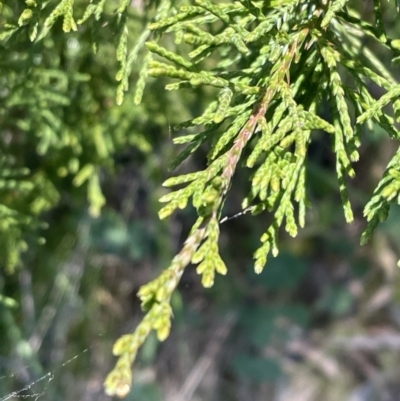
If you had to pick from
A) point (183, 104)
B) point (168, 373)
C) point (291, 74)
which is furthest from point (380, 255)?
point (291, 74)

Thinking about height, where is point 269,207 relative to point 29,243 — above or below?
above

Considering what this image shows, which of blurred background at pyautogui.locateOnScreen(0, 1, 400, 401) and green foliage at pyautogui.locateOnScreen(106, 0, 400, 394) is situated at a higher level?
green foliage at pyautogui.locateOnScreen(106, 0, 400, 394)

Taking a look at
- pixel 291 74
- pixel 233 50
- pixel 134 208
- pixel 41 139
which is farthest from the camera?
pixel 134 208

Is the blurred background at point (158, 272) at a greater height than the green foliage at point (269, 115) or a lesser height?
lesser

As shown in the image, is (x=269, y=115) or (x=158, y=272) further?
(x=158, y=272)

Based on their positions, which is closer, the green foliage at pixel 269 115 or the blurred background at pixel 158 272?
the green foliage at pixel 269 115

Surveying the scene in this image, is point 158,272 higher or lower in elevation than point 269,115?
lower

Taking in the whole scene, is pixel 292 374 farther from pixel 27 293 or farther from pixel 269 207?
pixel 269 207

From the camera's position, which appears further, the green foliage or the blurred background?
the blurred background
